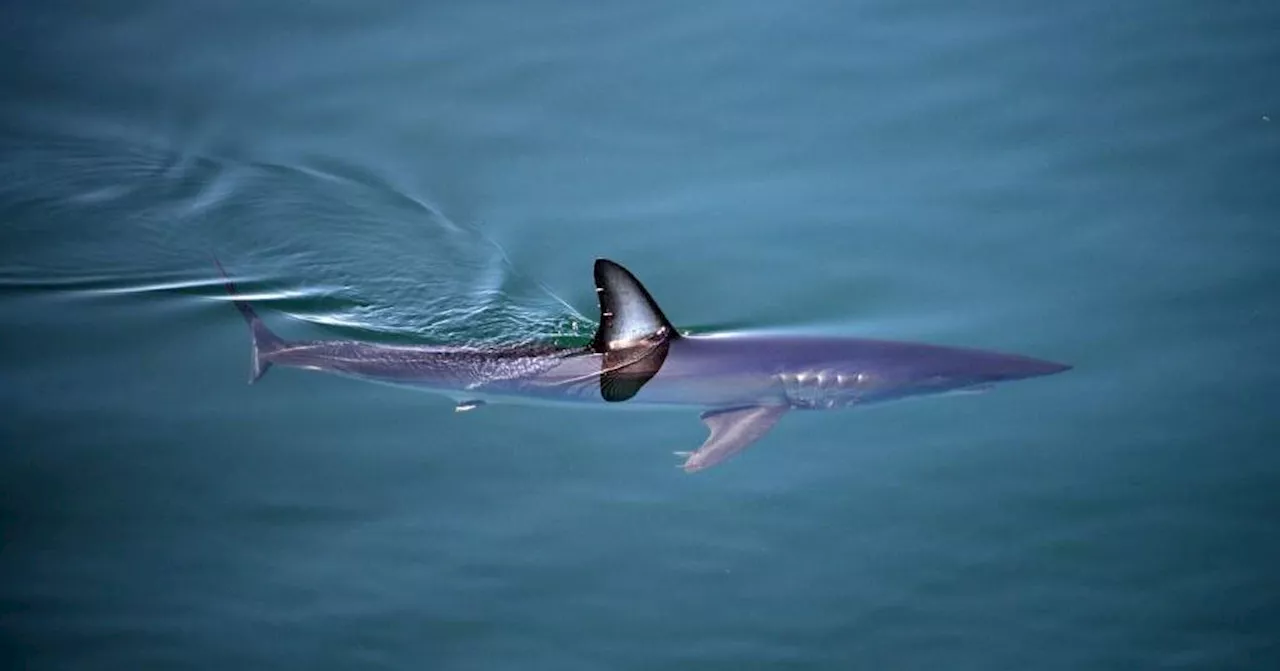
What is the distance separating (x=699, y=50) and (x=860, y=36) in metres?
1.01

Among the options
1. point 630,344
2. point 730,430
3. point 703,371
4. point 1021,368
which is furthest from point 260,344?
point 1021,368

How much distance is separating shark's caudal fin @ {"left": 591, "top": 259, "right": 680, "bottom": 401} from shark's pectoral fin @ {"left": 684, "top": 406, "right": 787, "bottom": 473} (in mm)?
335

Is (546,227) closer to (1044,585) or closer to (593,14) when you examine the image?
(593,14)

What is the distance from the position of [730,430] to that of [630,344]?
0.57 m

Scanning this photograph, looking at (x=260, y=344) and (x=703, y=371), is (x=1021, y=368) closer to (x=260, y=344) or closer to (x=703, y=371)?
(x=703, y=371)

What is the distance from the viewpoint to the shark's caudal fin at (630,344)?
5.43 metres

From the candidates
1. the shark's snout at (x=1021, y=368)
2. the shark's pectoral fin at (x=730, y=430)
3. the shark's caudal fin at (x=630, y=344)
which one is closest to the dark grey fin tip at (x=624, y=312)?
the shark's caudal fin at (x=630, y=344)

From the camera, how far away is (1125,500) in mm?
5137

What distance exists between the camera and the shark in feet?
17.7

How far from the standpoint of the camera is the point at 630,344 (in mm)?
5551

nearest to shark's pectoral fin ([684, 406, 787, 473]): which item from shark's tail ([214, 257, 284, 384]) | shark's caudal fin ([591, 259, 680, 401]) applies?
shark's caudal fin ([591, 259, 680, 401])

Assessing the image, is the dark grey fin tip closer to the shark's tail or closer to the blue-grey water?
the blue-grey water

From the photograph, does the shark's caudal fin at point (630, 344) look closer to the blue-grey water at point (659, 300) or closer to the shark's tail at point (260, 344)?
the blue-grey water at point (659, 300)

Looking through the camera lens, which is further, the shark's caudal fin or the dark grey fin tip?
the shark's caudal fin
